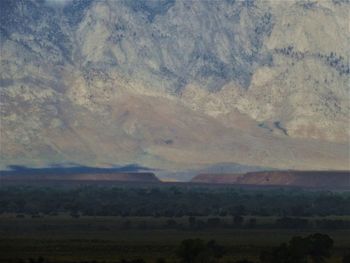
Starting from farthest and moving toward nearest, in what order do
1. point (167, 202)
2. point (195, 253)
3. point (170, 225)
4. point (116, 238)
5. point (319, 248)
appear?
point (167, 202) → point (170, 225) → point (116, 238) → point (319, 248) → point (195, 253)

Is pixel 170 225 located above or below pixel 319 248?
above

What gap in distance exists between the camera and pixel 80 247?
94688 millimetres

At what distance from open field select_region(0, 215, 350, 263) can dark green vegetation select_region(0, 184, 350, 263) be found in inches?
2.5

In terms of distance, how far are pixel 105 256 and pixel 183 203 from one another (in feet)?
229

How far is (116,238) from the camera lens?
10394 cm

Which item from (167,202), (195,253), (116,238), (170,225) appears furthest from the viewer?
(167,202)

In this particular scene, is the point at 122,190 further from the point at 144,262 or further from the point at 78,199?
the point at 144,262

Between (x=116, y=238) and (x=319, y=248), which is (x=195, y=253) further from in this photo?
(x=116, y=238)

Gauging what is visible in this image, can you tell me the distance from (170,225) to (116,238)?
15516 mm

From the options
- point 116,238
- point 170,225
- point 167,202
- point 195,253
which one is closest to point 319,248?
point 195,253

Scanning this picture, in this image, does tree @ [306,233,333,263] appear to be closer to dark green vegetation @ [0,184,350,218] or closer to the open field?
the open field

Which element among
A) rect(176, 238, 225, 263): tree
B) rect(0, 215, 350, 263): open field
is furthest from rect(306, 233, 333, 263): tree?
rect(176, 238, 225, 263): tree

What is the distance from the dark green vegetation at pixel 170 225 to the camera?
8506 centimetres

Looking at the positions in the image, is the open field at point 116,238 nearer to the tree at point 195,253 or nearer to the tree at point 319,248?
the tree at point 319,248
